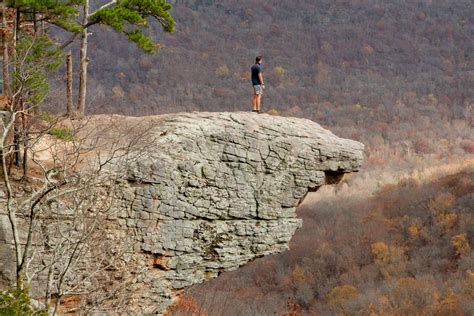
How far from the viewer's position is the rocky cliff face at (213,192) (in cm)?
1524

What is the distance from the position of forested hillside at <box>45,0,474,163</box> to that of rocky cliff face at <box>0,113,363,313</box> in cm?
4330

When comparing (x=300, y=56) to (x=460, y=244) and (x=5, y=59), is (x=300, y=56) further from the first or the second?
(x=5, y=59)

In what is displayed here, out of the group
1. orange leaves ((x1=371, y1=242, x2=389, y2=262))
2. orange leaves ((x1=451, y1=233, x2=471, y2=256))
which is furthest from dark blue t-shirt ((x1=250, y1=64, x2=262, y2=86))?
orange leaves ((x1=371, y1=242, x2=389, y2=262))

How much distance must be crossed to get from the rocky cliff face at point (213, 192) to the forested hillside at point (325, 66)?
4330 cm

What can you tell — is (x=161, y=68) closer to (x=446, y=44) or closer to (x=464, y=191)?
(x=446, y=44)

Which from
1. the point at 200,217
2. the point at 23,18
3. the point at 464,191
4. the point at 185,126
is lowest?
the point at 464,191

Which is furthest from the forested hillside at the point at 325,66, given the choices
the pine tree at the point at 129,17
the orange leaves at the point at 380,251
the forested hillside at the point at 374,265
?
the pine tree at the point at 129,17

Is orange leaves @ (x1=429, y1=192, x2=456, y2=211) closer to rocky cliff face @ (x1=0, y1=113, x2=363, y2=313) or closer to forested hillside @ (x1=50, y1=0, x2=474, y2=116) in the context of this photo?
rocky cliff face @ (x1=0, y1=113, x2=363, y2=313)

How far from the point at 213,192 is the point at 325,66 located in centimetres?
6387

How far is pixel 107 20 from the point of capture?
54.7 ft

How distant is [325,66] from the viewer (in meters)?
77.9

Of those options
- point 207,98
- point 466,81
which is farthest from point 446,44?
point 207,98

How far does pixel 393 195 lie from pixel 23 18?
33182 millimetres

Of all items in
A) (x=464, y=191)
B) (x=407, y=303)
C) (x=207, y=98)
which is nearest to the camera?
(x=407, y=303)
